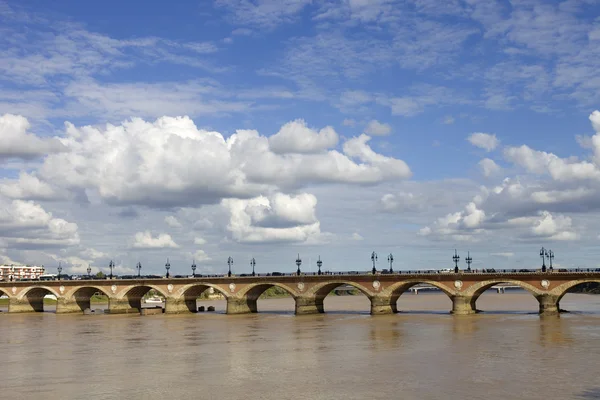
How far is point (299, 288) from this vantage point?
97.2 metres

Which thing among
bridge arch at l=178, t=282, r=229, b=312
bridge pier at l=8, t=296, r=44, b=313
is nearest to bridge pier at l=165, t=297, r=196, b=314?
bridge arch at l=178, t=282, r=229, b=312

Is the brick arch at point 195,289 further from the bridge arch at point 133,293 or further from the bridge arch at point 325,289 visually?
the bridge arch at point 325,289

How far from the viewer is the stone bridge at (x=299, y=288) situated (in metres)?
82.6

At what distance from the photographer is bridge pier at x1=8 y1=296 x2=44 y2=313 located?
123775mm

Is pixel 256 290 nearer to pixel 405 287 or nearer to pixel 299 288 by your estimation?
pixel 299 288

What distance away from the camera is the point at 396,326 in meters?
74.6

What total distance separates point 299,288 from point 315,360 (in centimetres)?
4859

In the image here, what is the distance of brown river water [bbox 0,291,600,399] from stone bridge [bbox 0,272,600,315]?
194 inches

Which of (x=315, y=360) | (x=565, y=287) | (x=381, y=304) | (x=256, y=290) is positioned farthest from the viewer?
(x=256, y=290)

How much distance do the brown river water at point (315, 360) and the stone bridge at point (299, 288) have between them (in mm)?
4920

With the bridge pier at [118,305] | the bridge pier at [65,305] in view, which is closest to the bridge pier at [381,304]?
the bridge pier at [118,305]

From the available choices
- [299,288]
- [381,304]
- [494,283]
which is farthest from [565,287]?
[299,288]

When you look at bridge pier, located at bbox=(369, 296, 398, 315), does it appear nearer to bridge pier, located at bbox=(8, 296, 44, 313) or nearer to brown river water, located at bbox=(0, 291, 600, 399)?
brown river water, located at bbox=(0, 291, 600, 399)

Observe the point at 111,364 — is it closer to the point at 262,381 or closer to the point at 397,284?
the point at 262,381
